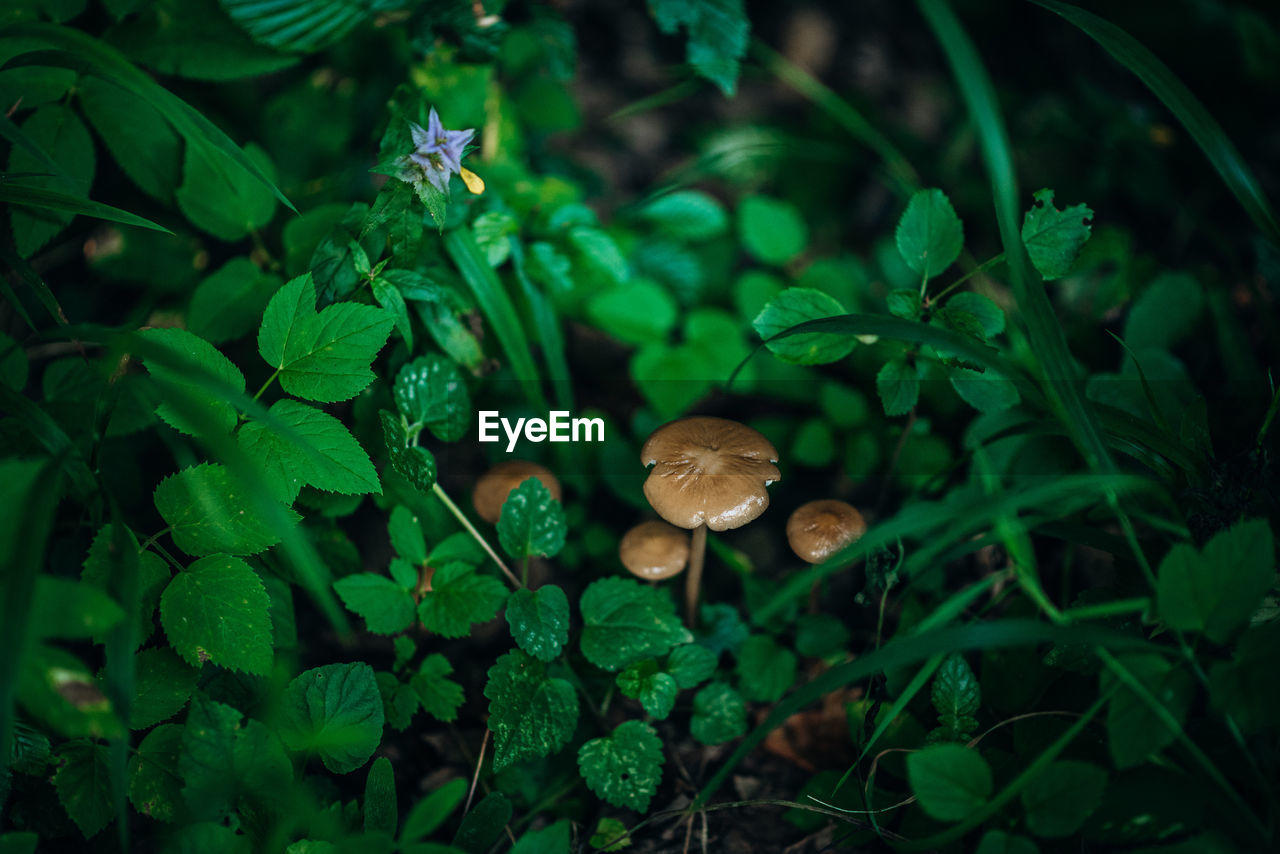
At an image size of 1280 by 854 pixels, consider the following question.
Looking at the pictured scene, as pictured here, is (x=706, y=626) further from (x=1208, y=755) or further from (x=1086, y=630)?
(x=1208, y=755)

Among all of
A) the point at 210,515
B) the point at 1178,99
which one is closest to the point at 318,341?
the point at 210,515

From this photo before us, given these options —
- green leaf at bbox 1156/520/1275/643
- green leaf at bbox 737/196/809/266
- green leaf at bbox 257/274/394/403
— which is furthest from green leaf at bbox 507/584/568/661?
green leaf at bbox 737/196/809/266

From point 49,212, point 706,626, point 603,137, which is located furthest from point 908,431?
point 49,212

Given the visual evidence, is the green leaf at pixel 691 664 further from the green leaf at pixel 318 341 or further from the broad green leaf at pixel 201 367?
the broad green leaf at pixel 201 367

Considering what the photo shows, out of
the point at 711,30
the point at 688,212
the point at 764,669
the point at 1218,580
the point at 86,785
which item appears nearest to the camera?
the point at 1218,580

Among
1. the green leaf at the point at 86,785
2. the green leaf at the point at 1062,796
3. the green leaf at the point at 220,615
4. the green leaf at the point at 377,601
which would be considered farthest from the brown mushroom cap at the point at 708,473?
the green leaf at the point at 86,785

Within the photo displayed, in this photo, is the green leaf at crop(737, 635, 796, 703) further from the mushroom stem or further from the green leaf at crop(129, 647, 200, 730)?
the green leaf at crop(129, 647, 200, 730)

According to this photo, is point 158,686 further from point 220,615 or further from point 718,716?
point 718,716
